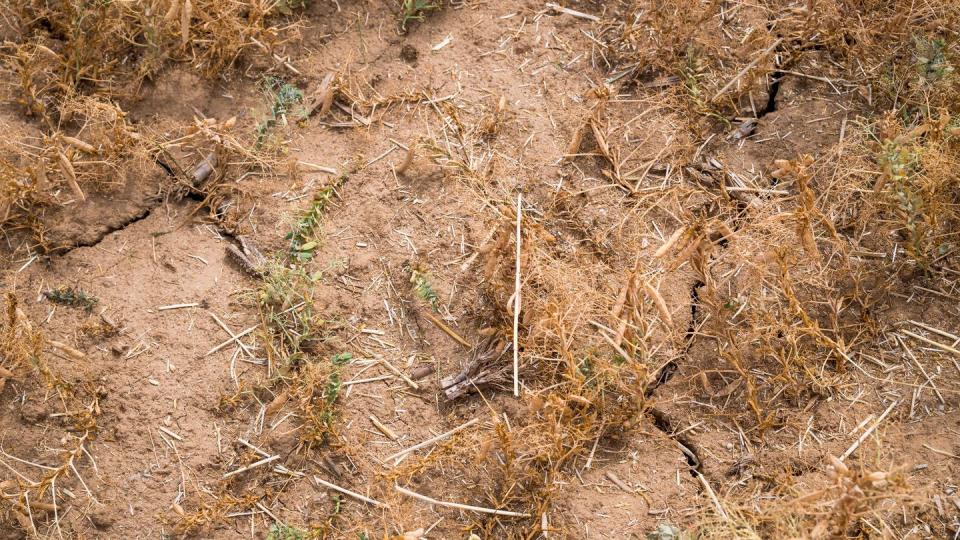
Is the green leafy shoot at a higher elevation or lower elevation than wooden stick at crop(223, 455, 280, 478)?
higher

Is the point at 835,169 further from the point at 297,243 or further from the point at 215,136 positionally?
the point at 215,136

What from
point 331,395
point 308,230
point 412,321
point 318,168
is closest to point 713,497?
point 412,321

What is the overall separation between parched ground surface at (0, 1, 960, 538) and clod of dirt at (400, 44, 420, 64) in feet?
0.10

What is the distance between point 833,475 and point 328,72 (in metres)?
2.45

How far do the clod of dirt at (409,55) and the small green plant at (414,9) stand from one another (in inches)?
4.5

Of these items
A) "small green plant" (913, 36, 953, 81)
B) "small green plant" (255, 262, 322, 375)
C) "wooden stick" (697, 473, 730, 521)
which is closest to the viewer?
"wooden stick" (697, 473, 730, 521)

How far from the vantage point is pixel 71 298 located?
10.4ft

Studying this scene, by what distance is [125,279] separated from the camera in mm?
3225

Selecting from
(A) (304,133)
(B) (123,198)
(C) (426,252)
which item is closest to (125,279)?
(B) (123,198)

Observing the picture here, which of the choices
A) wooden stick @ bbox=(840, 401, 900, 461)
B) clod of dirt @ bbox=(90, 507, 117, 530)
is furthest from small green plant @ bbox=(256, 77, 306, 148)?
wooden stick @ bbox=(840, 401, 900, 461)

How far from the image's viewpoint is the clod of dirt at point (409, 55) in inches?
144

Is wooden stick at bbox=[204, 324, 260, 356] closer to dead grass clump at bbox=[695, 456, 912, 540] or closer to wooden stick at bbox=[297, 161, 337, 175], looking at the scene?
wooden stick at bbox=[297, 161, 337, 175]

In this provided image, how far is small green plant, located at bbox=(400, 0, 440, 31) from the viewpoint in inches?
146

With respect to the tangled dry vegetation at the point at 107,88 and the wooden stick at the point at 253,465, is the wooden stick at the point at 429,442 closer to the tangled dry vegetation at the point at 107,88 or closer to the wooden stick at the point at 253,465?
the wooden stick at the point at 253,465
